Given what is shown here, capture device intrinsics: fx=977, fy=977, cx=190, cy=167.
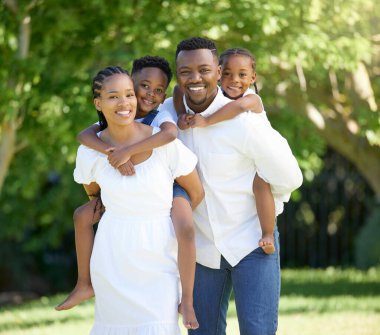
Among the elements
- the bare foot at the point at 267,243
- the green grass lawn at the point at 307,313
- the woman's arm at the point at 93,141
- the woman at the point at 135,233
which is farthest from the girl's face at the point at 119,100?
the green grass lawn at the point at 307,313

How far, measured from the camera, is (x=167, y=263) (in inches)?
163

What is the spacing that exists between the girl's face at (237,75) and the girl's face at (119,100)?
2.06 feet

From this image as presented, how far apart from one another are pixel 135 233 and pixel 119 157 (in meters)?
0.33

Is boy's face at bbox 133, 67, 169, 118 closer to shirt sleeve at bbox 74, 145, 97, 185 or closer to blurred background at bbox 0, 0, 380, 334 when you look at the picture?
shirt sleeve at bbox 74, 145, 97, 185

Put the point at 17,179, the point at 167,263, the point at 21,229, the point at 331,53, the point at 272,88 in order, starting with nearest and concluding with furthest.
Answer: the point at 167,263 → the point at 331,53 → the point at 272,88 → the point at 17,179 → the point at 21,229

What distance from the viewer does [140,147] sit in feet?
13.4

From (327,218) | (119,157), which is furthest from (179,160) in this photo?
(327,218)

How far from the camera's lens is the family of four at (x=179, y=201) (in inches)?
162

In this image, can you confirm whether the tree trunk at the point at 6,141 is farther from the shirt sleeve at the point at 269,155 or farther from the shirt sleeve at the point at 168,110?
the shirt sleeve at the point at 269,155

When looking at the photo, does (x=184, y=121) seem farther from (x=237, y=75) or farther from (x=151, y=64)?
→ (x=237, y=75)

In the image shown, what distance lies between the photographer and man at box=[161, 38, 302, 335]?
429 centimetres

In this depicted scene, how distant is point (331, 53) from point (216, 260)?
4.55 meters

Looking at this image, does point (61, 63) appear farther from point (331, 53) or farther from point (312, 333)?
point (312, 333)

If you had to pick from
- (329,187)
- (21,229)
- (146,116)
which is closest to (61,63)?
(146,116)
